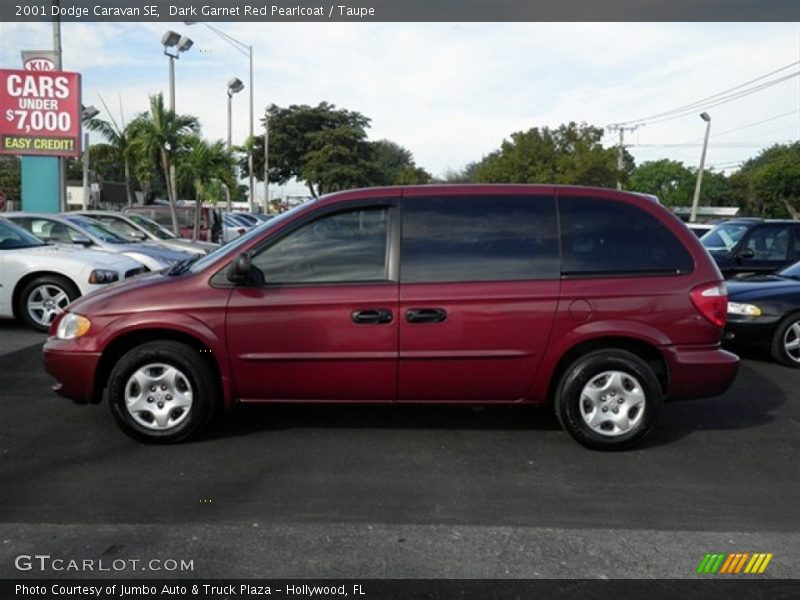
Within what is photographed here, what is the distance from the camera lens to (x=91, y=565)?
10.3 feet

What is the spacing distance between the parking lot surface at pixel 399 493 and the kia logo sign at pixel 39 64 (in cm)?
1341

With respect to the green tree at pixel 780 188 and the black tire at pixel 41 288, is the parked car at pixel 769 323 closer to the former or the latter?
the black tire at pixel 41 288

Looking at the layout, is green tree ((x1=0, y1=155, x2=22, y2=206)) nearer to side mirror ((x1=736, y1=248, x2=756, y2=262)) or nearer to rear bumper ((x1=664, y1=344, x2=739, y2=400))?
side mirror ((x1=736, y1=248, x2=756, y2=262))

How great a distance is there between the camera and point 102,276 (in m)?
8.89

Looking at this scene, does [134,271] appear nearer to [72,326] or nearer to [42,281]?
[42,281]

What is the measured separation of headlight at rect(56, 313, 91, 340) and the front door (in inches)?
39.7

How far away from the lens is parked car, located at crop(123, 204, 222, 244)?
21.7 metres

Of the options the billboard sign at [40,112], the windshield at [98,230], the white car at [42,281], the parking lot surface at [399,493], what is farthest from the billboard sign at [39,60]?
the parking lot surface at [399,493]

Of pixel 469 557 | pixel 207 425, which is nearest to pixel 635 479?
pixel 469 557

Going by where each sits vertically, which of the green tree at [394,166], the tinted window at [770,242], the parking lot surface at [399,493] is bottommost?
the parking lot surface at [399,493]

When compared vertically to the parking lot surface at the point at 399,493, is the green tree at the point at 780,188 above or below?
above

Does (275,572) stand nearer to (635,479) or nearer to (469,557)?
(469,557)

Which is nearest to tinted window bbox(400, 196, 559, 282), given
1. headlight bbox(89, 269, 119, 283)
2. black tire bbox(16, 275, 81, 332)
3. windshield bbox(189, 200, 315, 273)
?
windshield bbox(189, 200, 315, 273)

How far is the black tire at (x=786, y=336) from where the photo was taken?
24.3ft
